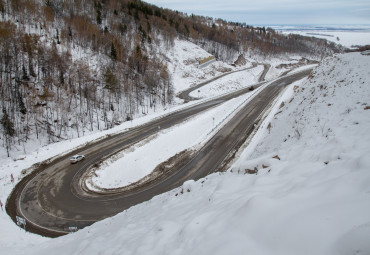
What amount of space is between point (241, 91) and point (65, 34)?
58.9 m

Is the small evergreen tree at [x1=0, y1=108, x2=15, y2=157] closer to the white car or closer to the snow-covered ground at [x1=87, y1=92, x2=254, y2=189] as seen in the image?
the white car

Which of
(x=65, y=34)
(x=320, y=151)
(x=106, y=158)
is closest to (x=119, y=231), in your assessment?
(x=320, y=151)

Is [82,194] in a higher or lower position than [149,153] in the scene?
lower

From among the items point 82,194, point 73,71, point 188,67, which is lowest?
point 82,194

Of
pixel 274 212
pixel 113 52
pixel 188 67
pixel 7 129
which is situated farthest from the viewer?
pixel 188 67


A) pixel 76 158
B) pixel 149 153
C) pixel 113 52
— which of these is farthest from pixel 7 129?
pixel 113 52

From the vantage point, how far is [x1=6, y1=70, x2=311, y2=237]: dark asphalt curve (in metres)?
21.1

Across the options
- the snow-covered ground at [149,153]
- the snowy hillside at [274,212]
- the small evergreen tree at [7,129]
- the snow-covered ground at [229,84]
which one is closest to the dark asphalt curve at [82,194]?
the snow-covered ground at [149,153]

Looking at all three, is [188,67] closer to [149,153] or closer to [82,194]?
[149,153]

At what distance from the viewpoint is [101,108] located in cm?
5362

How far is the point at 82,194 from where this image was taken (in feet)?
79.8

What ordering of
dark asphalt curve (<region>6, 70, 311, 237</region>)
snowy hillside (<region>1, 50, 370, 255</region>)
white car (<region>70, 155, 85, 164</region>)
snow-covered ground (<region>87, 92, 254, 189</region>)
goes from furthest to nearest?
white car (<region>70, 155, 85, 164</region>), snow-covered ground (<region>87, 92, 254, 189</region>), dark asphalt curve (<region>6, 70, 311, 237</region>), snowy hillside (<region>1, 50, 370, 255</region>)

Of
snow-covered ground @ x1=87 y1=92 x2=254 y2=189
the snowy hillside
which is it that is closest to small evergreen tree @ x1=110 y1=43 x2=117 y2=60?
snow-covered ground @ x1=87 y1=92 x2=254 y2=189

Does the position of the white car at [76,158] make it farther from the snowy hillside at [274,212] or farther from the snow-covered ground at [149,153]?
the snowy hillside at [274,212]
